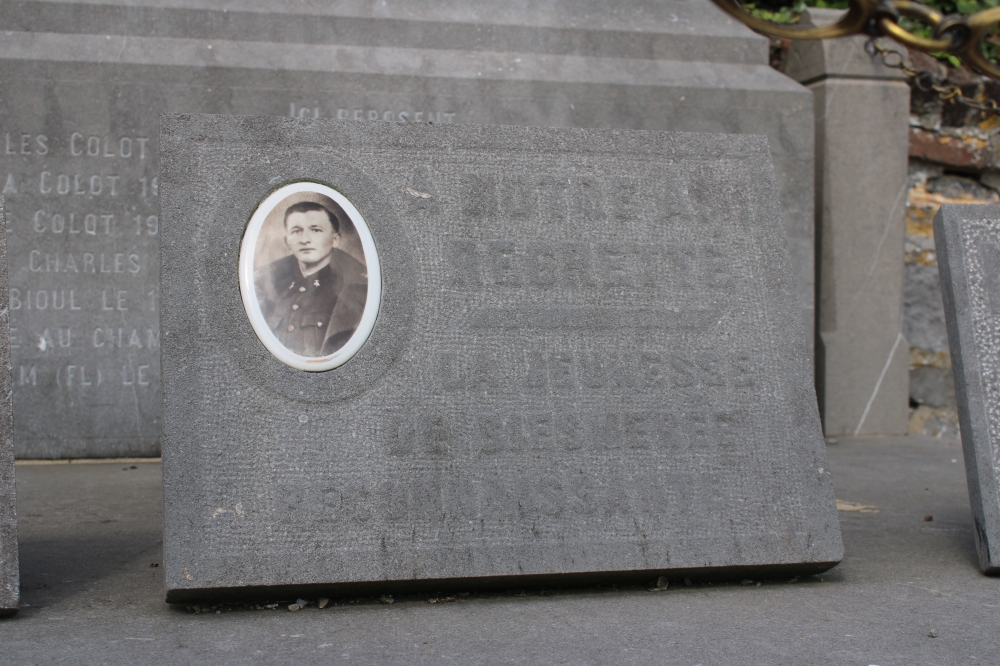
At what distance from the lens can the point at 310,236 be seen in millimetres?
2365

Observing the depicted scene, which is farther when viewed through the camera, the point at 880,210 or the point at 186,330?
the point at 880,210

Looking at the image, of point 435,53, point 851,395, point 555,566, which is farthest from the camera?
point 851,395

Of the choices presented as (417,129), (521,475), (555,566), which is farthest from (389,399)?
A: (417,129)

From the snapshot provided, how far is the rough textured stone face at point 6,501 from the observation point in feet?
6.79

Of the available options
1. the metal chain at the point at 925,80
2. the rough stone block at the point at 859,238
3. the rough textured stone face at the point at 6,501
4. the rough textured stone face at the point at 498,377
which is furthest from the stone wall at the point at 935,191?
the rough textured stone face at the point at 6,501

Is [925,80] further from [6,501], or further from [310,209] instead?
[6,501]

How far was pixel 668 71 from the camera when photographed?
477cm

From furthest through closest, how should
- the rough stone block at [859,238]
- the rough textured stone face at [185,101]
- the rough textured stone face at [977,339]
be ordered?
the rough stone block at [859,238], the rough textured stone face at [185,101], the rough textured stone face at [977,339]

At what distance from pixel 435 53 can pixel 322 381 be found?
270 centimetres

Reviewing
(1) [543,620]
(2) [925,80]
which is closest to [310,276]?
(1) [543,620]

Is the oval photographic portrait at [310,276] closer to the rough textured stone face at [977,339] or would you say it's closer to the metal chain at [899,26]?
the metal chain at [899,26]

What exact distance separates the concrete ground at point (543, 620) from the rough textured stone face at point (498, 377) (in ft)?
0.29

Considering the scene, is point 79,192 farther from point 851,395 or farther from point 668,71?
point 851,395

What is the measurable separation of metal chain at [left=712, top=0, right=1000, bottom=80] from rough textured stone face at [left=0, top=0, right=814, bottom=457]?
339 centimetres
